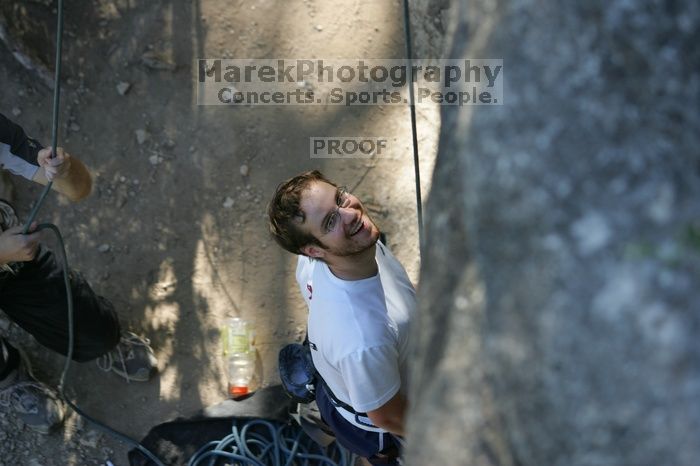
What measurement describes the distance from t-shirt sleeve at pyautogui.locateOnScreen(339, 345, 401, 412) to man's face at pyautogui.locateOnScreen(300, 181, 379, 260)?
34 centimetres

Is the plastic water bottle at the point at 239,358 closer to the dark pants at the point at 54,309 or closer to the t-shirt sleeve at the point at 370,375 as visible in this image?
the dark pants at the point at 54,309

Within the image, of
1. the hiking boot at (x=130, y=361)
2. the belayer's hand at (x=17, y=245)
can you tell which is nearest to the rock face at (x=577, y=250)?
the belayer's hand at (x=17, y=245)

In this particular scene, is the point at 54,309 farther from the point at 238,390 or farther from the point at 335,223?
the point at 335,223

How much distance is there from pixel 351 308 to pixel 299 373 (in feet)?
2.21

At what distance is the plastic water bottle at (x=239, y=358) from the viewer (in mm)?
3387

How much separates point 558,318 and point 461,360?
0.52ft

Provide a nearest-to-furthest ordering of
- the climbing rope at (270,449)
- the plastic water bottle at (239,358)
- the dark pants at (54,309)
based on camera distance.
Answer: the dark pants at (54,309)
the climbing rope at (270,449)
the plastic water bottle at (239,358)

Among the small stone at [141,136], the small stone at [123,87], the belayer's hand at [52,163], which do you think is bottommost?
the belayer's hand at [52,163]

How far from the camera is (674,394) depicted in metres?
0.82

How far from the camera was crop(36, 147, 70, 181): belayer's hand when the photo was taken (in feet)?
8.21

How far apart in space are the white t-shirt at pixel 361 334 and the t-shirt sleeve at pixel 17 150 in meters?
1.13

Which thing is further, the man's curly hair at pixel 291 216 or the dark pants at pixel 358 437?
the dark pants at pixel 358 437

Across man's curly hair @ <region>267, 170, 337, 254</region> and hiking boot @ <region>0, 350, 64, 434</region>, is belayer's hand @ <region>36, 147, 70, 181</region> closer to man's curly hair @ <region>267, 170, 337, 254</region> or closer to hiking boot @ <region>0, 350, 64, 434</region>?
man's curly hair @ <region>267, 170, 337, 254</region>

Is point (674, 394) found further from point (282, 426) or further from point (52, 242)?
point (52, 242)
